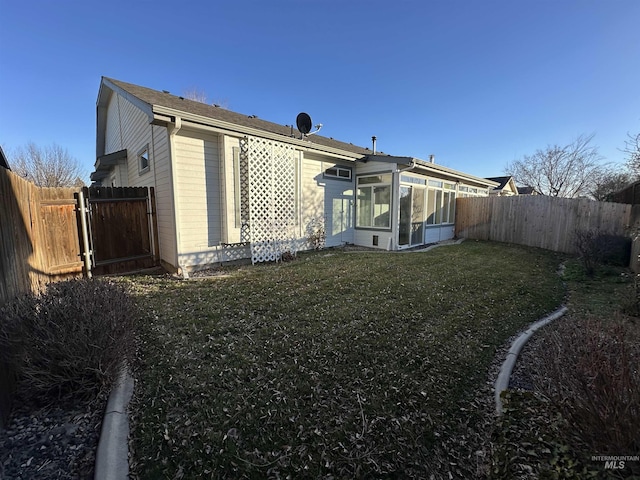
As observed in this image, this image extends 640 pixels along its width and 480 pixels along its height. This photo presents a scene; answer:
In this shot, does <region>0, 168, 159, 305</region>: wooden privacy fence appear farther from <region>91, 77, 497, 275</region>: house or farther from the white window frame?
the white window frame

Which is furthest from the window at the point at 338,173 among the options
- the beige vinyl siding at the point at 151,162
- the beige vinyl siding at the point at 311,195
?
the beige vinyl siding at the point at 151,162

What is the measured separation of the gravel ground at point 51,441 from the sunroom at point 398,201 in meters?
9.26

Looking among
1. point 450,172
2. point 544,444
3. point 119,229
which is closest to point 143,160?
A: point 119,229

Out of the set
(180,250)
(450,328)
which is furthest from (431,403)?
(180,250)

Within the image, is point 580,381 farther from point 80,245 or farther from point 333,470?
point 80,245

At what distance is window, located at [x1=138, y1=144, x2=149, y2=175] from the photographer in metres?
7.82

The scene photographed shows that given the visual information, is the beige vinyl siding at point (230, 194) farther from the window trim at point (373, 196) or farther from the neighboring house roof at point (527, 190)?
the neighboring house roof at point (527, 190)

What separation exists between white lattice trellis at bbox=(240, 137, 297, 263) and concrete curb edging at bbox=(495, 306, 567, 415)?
19.8 ft

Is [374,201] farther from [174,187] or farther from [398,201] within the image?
[174,187]

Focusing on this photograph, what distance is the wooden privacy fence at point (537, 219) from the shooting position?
9422 mm

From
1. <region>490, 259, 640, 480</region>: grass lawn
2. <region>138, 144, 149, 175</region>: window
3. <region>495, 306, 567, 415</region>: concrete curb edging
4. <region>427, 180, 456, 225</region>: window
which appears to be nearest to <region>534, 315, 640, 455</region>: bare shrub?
<region>490, 259, 640, 480</region>: grass lawn

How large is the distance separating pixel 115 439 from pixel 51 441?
44cm

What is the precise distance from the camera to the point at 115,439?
1921 millimetres

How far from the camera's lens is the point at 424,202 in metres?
11.6
